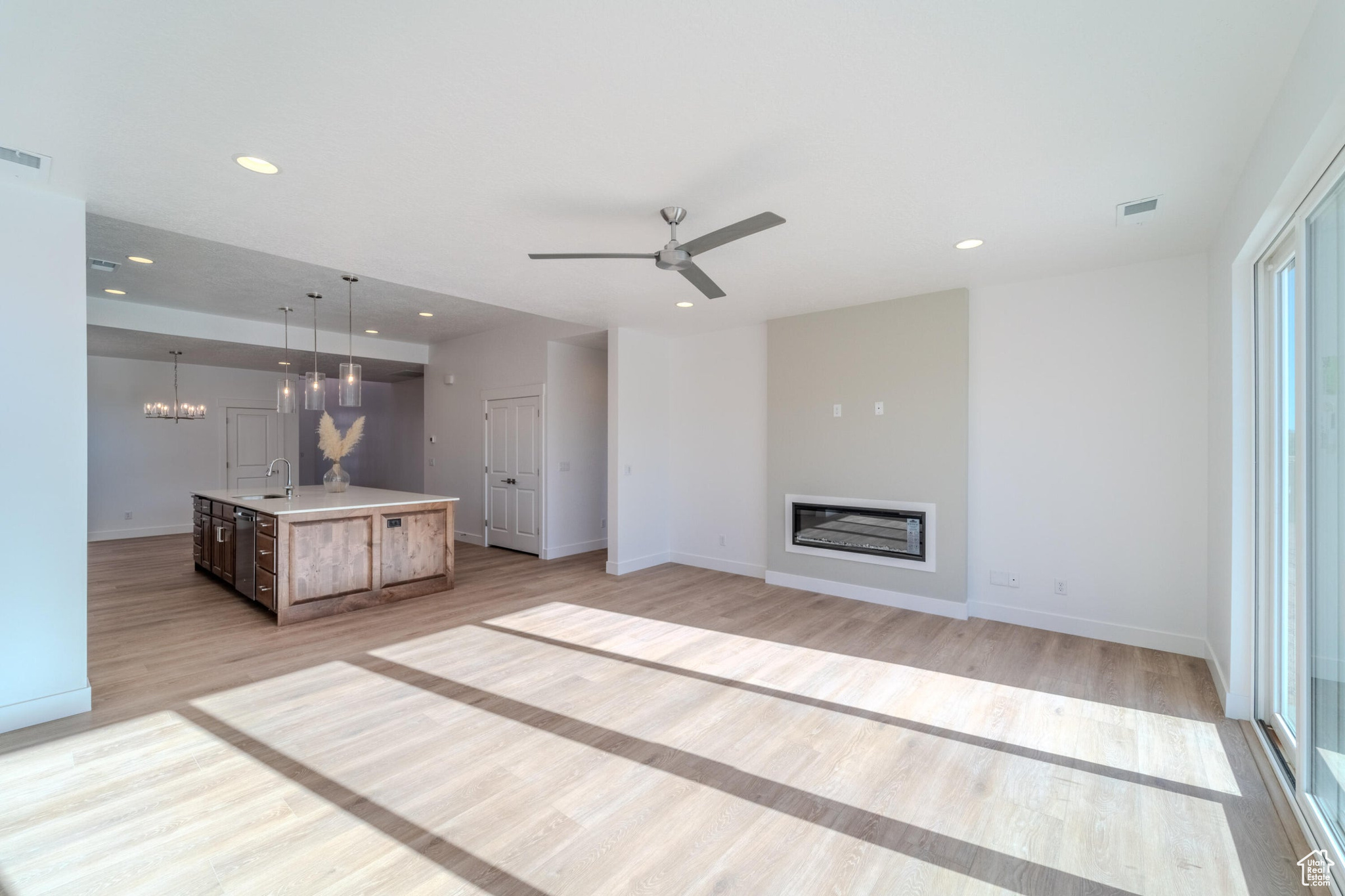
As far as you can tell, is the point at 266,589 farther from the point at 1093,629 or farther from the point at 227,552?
the point at 1093,629

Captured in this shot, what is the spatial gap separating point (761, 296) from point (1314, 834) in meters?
4.09

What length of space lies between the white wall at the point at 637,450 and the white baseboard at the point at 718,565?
0.71ft

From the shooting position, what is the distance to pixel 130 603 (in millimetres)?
4812

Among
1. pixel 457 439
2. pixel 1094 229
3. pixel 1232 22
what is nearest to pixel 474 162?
pixel 1232 22

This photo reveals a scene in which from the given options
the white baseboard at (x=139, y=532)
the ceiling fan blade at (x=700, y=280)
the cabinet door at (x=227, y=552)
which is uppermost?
the ceiling fan blade at (x=700, y=280)

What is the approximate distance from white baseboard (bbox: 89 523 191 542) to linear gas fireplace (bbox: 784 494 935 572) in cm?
938

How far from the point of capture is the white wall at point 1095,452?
146 inches

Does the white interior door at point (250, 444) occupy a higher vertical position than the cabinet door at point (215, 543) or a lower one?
higher

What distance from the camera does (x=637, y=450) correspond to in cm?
630

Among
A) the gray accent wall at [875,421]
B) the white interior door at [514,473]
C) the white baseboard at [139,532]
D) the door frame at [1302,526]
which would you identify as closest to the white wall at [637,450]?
the white interior door at [514,473]

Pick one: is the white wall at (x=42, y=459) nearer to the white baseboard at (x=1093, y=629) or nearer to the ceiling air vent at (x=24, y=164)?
the ceiling air vent at (x=24, y=164)

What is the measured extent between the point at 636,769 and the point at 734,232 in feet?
7.95

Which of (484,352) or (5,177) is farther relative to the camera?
(484,352)

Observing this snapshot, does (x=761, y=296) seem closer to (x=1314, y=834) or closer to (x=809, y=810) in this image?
(x=809, y=810)
